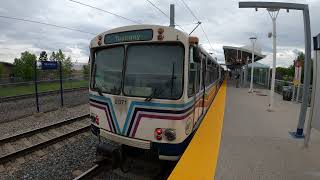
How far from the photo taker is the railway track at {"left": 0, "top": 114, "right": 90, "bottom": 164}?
647 cm

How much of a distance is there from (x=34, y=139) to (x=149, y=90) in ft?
16.3

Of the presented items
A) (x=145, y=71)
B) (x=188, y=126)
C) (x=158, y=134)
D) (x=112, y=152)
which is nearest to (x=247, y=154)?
(x=188, y=126)

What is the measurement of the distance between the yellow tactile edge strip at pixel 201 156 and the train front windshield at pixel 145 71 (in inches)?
41.5

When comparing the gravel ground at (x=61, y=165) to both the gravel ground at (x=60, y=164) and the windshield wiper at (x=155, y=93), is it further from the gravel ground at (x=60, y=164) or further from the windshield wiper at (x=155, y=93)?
the windshield wiper at (x=155, y=93)

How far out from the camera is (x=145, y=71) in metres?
4.78

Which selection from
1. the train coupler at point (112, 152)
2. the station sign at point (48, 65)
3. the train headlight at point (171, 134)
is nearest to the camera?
the train headlight at point (171, 134)

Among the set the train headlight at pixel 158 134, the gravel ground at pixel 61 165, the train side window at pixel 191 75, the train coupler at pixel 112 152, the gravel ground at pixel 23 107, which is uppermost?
the train side window at pixel 191 75

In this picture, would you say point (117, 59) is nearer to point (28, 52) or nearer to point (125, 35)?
point (125, 35)

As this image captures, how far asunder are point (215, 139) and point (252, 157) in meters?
1.03

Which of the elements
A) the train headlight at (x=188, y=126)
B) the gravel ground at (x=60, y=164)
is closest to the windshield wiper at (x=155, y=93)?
the train headlight at (x=188, y=126)

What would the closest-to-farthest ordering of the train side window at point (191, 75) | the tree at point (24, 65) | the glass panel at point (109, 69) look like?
the train side window at point (191, 75)
the glass panel at point (109, 69)
the tree at point (24, 65)

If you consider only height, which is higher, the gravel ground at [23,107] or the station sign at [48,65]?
the station sign at [48,65]

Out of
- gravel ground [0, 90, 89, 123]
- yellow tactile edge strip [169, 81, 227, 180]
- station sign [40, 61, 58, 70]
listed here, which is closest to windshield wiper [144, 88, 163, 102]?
yellow tactile edge strip [169, 81, 227, 180]

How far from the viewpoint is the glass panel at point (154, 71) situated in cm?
457
